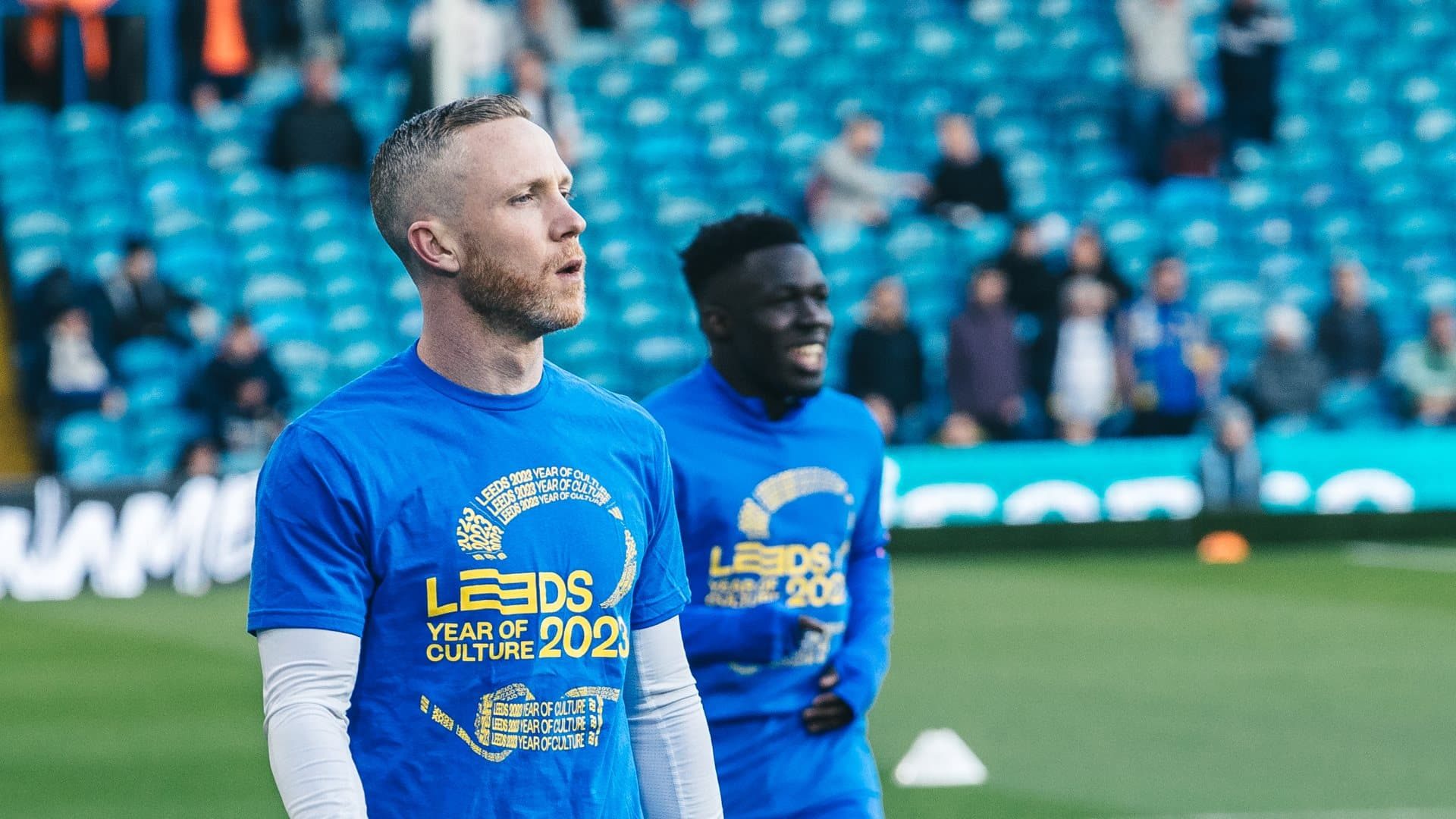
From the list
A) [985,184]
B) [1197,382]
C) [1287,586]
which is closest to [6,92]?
[985,184]

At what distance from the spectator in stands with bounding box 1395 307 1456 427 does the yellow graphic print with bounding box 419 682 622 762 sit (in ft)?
55.8

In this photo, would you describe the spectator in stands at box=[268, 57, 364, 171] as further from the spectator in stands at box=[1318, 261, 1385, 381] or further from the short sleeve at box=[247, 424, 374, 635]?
the short sleeve at box=[247, 424, 374, 635]

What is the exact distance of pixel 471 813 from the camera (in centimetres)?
283

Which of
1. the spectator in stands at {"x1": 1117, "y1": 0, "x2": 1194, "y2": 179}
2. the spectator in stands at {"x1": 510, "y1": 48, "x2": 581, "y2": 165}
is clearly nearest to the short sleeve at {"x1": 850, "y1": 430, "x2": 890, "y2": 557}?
the spectator in stands at {"x1": 510, "y1": 48, "x2": 581, "y2": 165}

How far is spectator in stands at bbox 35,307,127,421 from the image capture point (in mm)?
17062

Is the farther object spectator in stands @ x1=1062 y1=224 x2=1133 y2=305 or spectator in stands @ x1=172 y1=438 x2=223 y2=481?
spectator in stands @ x1=1062 y1=224 x2=1133 y2=305

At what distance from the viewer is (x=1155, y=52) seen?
2158 cm

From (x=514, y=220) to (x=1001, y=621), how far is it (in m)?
10.8

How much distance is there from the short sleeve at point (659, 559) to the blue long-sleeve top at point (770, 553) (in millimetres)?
1316

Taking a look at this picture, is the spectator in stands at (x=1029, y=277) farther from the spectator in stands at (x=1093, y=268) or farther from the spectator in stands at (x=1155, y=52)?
the spectator in stands at (x=1155, y=52)

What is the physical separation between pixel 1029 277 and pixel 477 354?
1571 cm

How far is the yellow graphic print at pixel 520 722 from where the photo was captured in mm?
2844

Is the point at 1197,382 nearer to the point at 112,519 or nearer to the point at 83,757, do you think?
the point at 112,519

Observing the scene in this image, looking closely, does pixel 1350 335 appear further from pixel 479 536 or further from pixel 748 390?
pixel 479 536
